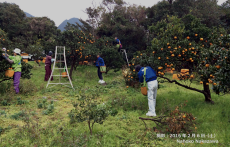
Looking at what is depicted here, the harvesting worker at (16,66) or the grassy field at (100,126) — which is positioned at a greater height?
the harvesting worker at (16,66)

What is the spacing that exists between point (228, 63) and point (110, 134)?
3.42m

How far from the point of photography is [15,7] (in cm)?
3266

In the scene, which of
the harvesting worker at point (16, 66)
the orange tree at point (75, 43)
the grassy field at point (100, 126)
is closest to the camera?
the grassy field at point (100, 126)

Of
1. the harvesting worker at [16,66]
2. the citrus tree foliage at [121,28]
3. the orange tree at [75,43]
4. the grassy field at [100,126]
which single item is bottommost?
the grassy field at [100,126]

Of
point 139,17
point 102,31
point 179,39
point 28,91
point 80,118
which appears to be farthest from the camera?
point 139,17

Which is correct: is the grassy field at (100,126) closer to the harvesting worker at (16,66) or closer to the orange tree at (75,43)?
the harvesting worker at (16,66)

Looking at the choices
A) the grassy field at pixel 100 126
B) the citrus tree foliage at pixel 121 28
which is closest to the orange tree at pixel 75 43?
the grassy field at pixel 100 126

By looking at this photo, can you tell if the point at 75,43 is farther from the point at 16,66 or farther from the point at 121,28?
the point at 121,28

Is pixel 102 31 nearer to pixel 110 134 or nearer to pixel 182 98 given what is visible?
pixel 182 98

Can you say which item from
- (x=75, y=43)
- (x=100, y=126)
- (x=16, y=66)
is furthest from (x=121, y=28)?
(x=100, y=126)

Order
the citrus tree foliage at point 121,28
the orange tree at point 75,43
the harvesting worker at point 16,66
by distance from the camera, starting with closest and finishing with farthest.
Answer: the harvesting worker at point 16,66 → the orange tree at point 75,43 → the citrus tree foliage at point 121,28

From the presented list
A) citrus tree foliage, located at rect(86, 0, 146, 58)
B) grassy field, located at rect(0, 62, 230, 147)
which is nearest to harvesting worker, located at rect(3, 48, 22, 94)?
grassy field, located at rect(0, 62, 230, 147)

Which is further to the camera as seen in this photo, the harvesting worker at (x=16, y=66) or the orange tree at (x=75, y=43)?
the orange tree at (x=75, y=43)

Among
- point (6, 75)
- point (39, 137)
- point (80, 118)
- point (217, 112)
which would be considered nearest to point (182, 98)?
point (217, 112)
